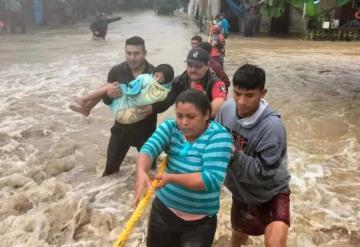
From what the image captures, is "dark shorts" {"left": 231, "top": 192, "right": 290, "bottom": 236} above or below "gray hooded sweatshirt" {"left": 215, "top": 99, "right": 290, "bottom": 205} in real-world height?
below

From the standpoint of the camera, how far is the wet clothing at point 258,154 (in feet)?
9.49

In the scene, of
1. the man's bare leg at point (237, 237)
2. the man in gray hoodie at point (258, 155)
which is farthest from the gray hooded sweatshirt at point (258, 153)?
the man's bare leg at point (237, 237)

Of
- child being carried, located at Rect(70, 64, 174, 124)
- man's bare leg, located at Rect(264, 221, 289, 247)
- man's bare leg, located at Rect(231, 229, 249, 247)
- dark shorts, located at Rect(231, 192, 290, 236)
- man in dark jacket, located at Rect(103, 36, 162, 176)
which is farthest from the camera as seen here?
man in dark jacket, located at Rect(103, 36, 162, 176)

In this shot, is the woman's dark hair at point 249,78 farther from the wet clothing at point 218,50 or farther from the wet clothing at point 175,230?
the wet clothing at point 218,50

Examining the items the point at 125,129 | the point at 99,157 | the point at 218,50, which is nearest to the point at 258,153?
the point at 125,129

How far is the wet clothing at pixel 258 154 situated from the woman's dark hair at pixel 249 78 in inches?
6.2

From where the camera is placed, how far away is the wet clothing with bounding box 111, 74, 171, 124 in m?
4.75

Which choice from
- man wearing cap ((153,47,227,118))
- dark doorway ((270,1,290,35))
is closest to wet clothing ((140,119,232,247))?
man wearing cap ((153,47,227,118))

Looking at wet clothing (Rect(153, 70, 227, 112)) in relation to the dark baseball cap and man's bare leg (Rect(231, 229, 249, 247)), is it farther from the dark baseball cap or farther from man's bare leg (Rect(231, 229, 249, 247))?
man's bare leg (Rect(231, 229, 249, 247))

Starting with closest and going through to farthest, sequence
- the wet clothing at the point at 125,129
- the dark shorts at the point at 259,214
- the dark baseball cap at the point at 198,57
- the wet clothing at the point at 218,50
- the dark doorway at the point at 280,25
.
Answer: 1. the dark shorts at the point at 259,214
2. the dark baseball cap at the point at 198,57
3. the wet clothing at the point at 125,129
4. the wet clothing at the point at 218,50
5. the dark doorway at the point at 280,25

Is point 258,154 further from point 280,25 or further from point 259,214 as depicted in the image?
point 280,25

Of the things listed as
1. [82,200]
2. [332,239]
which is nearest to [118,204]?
[82,200]

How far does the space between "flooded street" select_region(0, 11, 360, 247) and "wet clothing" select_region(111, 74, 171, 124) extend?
113cm

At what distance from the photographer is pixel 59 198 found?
19.1 ft
